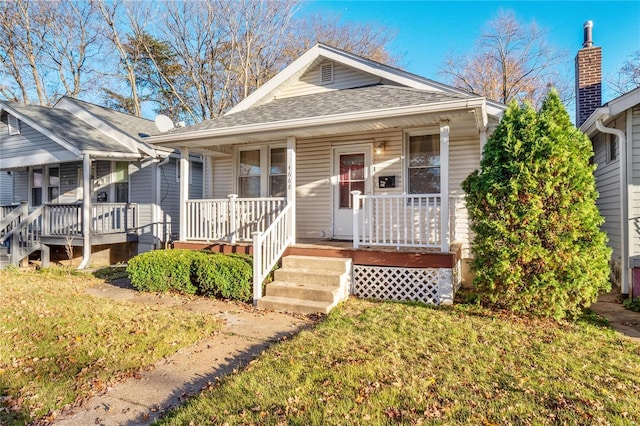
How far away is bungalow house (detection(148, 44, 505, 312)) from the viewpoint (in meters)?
6.11

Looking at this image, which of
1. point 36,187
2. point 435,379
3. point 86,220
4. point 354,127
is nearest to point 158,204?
point 86,220

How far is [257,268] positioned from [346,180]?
3.32m

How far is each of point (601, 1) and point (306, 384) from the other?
53.8 ft

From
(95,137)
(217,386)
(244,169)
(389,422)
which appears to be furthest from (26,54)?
(389,422)

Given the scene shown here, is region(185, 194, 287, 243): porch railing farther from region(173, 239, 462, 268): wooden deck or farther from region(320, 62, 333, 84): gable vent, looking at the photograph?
region(320, 62, 333, 84): gable vent

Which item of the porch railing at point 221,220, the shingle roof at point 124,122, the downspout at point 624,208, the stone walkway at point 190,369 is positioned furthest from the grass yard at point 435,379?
the shingle roof at point 124,122

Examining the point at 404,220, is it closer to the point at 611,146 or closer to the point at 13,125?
the point at 611,146

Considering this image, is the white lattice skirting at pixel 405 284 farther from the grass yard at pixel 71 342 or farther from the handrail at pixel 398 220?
the grass yard at pixel 71 342

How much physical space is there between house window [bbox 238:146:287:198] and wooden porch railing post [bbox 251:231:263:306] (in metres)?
3.16

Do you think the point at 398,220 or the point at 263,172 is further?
the point at 263,172

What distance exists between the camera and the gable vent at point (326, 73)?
8.77 metres

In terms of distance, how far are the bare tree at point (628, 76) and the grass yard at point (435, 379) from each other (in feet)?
65.0

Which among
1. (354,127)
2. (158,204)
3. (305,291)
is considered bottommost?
(305,291)

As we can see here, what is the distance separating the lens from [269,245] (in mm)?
6492
